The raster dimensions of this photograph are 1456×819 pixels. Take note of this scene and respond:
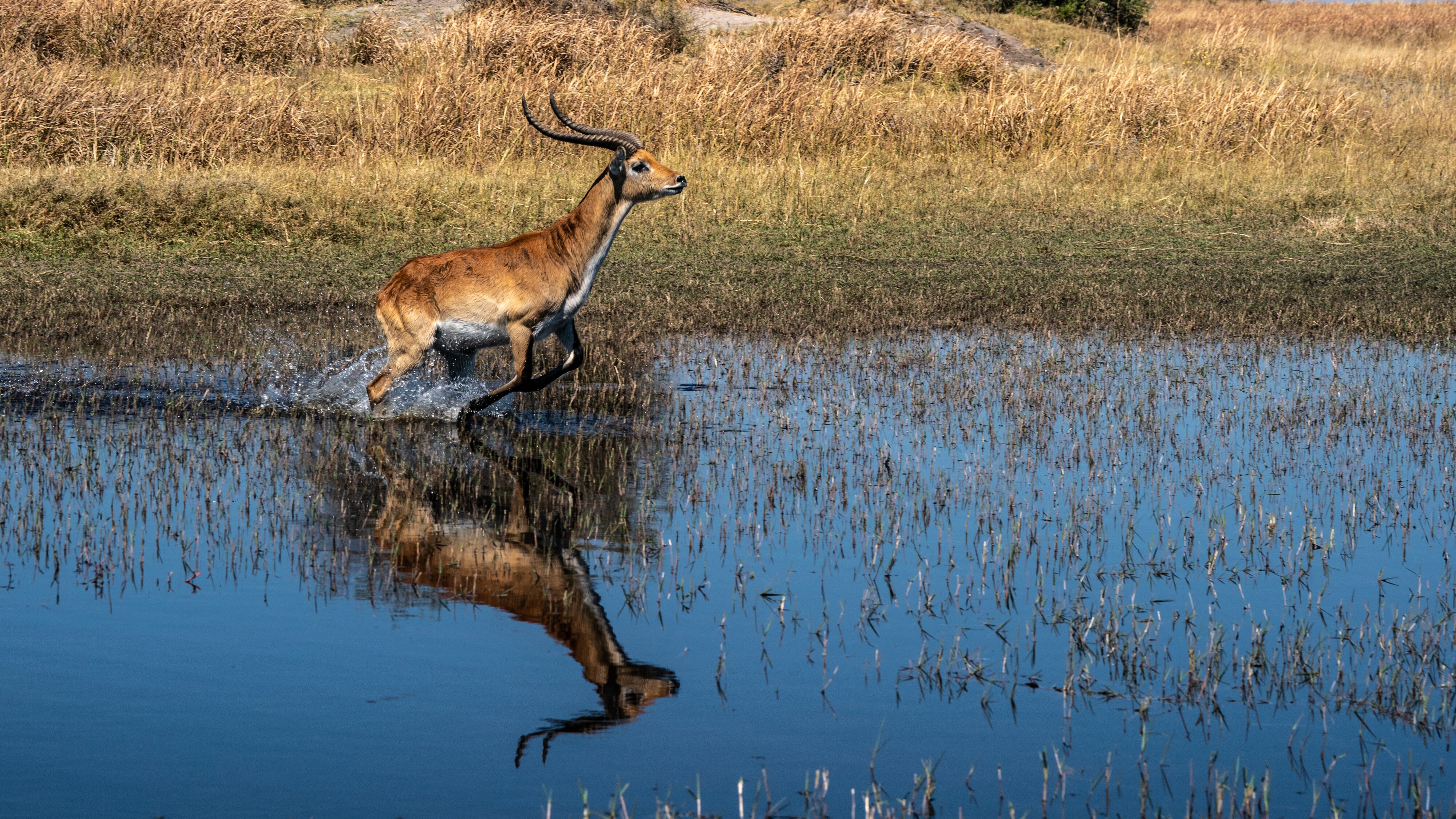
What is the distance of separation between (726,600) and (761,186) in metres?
11.9

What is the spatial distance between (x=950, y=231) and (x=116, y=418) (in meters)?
9.48

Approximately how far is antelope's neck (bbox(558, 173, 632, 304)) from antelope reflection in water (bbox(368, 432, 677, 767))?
3.79 ft

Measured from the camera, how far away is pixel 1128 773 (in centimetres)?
394

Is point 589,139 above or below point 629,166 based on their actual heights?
above

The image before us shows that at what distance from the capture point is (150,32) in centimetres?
2128

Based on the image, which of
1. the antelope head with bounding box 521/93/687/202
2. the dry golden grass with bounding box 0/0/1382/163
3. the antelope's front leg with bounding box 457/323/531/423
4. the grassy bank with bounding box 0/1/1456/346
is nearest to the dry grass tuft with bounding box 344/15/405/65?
the grassy bank with bounding box 0/1/1456/346

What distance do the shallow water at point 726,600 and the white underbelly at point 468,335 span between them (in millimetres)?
403

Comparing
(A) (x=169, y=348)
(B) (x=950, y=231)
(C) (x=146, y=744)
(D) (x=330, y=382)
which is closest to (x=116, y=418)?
(D) (x=330, y=382)

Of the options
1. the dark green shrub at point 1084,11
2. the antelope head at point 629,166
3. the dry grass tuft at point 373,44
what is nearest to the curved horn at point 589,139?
the antelope head at point 629,166

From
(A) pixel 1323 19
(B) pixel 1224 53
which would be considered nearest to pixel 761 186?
(B) pixel 1224 53

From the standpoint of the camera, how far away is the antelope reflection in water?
4480 mm

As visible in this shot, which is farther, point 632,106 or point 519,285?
point 632,106

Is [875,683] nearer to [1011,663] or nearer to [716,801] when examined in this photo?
[1011,663]

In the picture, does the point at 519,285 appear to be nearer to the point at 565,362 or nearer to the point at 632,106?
the point at 565,362
